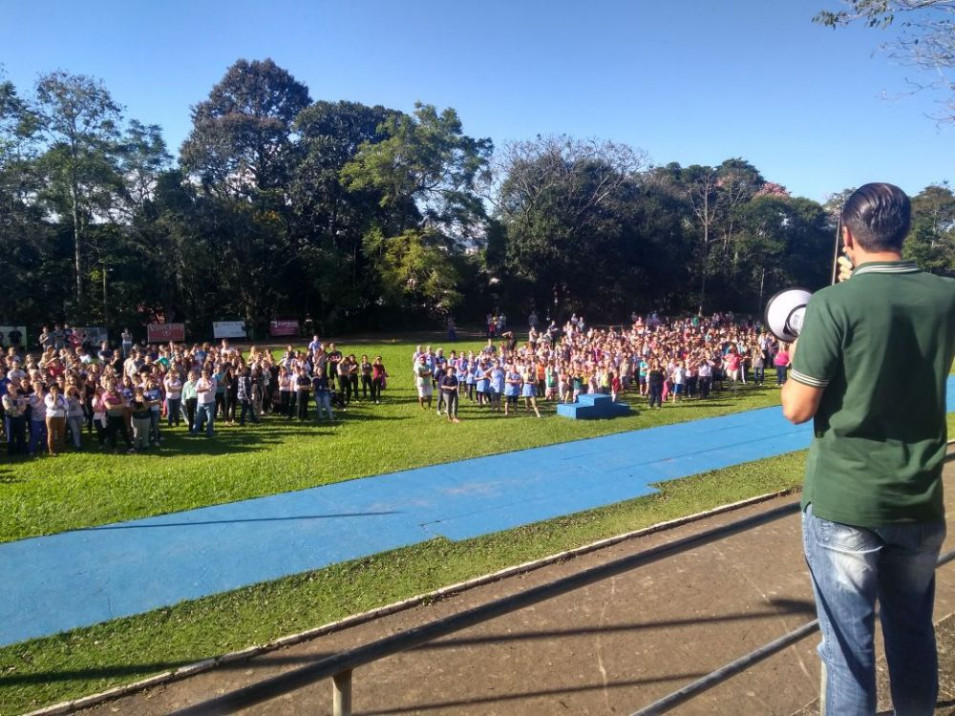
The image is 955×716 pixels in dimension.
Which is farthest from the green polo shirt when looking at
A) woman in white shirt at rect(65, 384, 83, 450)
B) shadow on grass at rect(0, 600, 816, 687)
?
woman in white shirt at rect(65, 384, 83, 450)

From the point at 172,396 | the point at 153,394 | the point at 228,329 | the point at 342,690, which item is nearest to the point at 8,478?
the point at 153,394

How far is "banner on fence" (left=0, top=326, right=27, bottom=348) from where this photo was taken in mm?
28297

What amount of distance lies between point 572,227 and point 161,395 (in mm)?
34450

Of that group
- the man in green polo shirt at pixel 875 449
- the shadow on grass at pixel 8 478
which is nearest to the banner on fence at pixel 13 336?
the shadow on grass at pixel 8 478

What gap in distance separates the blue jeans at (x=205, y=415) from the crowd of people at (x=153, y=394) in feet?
0.08

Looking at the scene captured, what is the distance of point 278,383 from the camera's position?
17.5 metres

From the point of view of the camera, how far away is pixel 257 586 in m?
7.52

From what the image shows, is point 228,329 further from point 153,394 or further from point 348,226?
point 153,394

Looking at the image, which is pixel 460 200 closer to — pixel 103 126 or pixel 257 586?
pixel 103 126

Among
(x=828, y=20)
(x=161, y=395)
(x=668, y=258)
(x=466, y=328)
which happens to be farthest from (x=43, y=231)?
(x=668, y=258)

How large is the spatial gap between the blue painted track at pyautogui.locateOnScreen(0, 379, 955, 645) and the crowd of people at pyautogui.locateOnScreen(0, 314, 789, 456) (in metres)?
4.88

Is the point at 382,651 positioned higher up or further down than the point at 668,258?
further down

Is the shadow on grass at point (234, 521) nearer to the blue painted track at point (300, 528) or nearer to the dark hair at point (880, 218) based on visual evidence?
the blue painted track at point (300, 528)

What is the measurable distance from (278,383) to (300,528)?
8851 mm
